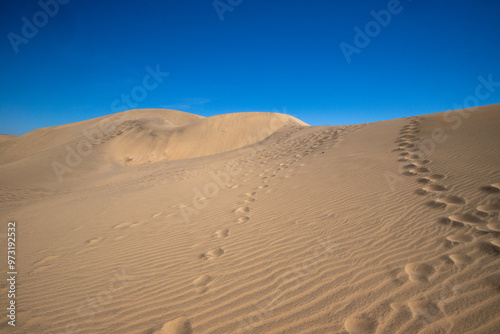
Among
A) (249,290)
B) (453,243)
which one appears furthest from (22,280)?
(453,243)

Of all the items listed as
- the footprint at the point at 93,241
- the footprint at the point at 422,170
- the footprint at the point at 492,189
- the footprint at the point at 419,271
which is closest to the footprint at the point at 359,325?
the footprint at the point at 419,271

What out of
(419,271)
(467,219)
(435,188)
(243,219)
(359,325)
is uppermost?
(435,188)

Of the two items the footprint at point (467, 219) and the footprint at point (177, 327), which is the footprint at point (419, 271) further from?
the footprint at point (177, 327)

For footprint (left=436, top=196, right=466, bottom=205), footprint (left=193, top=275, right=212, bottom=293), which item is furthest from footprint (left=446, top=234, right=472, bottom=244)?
footprint (left=193, top=275, right=212, bottom=293)

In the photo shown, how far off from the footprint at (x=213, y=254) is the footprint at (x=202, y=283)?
0.47 meters

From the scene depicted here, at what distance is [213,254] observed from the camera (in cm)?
339

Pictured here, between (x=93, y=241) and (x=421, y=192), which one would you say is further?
(x=93, y=241)

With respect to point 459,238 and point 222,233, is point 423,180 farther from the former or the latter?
point 222,233

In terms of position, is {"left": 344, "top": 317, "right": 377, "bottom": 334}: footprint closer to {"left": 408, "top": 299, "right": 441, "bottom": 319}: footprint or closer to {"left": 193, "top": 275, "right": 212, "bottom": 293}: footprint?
{"left": 408, "top": 299, "right": 441, "bottom": 319}: footprint

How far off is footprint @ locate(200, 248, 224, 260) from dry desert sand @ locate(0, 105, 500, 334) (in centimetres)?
3

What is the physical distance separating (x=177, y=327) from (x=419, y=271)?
2.49m

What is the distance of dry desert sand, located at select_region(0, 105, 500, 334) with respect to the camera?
6.64 feet

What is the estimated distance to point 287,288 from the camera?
7.86 ft

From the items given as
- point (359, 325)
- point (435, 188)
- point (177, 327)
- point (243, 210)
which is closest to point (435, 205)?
point (435, 188)
